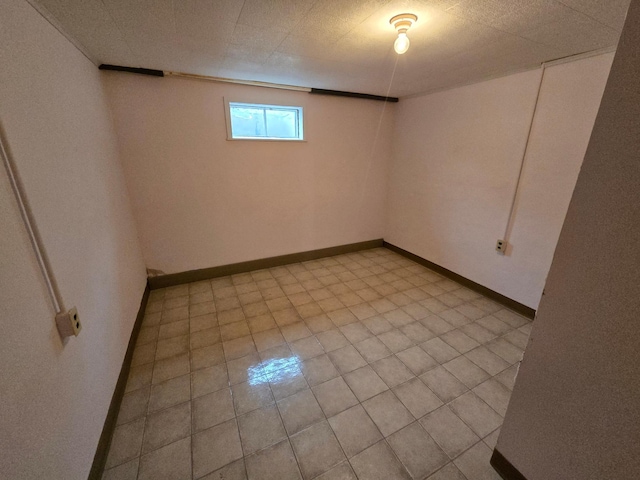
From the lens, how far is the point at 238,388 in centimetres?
172

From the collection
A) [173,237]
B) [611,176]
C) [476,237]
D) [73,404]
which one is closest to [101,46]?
[173,237]

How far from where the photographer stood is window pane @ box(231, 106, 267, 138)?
116 inches

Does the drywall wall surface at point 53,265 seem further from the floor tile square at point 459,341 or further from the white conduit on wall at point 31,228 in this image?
the floor tile square at point 459,341

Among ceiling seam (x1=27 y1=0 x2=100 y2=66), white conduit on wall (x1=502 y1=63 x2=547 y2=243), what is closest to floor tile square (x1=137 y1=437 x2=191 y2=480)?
ceiling seam (x1=27 y1=0 x2=100 y2=66)

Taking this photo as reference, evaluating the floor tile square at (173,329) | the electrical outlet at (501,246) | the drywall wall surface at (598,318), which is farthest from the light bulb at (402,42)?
the floor tile square at (173,329)

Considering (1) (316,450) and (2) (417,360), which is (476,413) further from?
(1) (316,450)

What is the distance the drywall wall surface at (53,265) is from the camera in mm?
825

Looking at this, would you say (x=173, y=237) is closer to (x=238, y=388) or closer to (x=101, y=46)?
(x=101, y=46)

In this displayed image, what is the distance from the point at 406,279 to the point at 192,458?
270cm

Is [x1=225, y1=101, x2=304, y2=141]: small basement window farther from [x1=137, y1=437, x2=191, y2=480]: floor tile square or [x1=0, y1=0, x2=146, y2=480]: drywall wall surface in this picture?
[x1=137, y1=437, x2=191, y2=480]: floor tile square

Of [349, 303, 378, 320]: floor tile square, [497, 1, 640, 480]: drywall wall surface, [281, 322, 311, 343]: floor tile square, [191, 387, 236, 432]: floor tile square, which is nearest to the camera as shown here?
[497, 1, 640, 480]: drywall wall surface

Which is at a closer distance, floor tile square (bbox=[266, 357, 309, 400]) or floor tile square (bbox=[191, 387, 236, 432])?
floor tile square (bbox=[191, 387, 236, 432])

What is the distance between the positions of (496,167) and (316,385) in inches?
105

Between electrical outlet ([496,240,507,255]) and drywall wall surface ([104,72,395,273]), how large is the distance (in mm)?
1844
